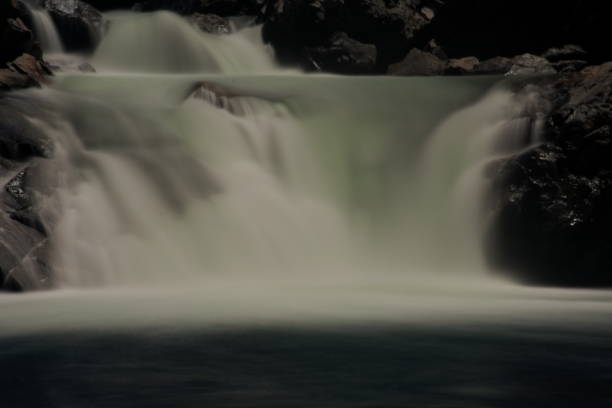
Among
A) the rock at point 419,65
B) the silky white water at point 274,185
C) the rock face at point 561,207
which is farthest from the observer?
the rock at point 419,65

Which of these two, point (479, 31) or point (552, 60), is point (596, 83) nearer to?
point (552, 60)

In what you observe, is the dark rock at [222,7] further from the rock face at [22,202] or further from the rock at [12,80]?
the rock face at [22,202]

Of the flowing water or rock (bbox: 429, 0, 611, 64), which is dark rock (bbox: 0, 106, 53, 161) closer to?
the flowing water

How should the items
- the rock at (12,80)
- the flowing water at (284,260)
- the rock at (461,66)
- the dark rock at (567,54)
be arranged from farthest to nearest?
the rock at (461,66)
the dark rock at (567,54)
the rock at (12,80)
the flowing water at (284,260)

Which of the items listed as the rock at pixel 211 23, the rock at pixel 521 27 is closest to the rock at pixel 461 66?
the rock at pixel 521 27

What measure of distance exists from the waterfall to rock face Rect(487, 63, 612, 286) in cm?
47

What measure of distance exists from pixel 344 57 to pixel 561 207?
28.6ft

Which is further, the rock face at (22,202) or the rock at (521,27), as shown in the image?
the rock at (521,27)

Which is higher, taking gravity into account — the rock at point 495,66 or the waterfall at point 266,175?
the rock at point 495,66

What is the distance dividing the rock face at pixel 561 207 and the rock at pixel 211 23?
983cm


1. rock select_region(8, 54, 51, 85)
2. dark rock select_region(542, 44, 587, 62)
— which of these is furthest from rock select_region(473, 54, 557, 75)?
rock select_region(8, 54, 51, 85)

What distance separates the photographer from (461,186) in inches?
553

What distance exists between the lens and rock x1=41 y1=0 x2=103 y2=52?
770 inches

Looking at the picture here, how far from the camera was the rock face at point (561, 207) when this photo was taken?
13.6 meters
